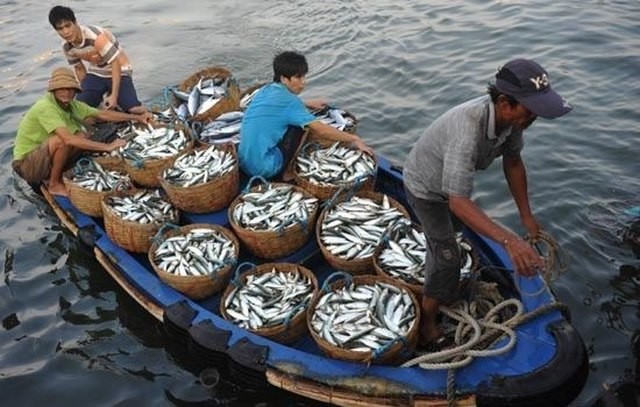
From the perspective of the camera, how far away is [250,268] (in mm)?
6418

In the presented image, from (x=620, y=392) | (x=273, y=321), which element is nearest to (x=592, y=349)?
(x=620, y=392)

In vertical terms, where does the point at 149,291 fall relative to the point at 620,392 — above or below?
above

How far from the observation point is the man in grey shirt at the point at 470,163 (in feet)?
12.6

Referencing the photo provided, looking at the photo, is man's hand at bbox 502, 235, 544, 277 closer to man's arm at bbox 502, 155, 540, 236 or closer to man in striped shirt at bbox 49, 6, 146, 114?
man's arm at bbox 502, 155, 540, 236

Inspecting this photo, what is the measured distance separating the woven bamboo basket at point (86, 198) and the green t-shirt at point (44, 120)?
877 mm

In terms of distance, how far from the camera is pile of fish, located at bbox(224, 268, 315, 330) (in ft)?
18.2

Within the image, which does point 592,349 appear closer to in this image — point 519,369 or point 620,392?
point 620,392

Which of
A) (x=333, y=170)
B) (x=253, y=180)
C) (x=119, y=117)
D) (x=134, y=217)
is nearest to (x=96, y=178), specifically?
(x=134, y=217)

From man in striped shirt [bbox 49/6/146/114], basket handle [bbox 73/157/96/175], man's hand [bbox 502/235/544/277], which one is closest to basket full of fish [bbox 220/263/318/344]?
man's hand [bbox 502/235/544/277]

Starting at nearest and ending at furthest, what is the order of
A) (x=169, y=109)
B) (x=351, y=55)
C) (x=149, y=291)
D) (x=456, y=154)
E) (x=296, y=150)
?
(x=456, y=154) < (x=149, y=291) < (x=296, y=150) < (x=169, y=109) < (x=351, y=55)

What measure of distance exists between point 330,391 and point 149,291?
2239mm

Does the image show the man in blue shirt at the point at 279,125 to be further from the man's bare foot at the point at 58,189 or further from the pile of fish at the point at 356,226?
the man's bare foot at the point at 58,189

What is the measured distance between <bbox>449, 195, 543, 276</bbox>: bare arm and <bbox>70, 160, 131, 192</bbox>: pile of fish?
473 cm

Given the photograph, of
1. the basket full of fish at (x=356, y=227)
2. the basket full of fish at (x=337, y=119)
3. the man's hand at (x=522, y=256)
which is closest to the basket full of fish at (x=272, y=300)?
Answer: the basket full of fish at (x=356, y=227)
